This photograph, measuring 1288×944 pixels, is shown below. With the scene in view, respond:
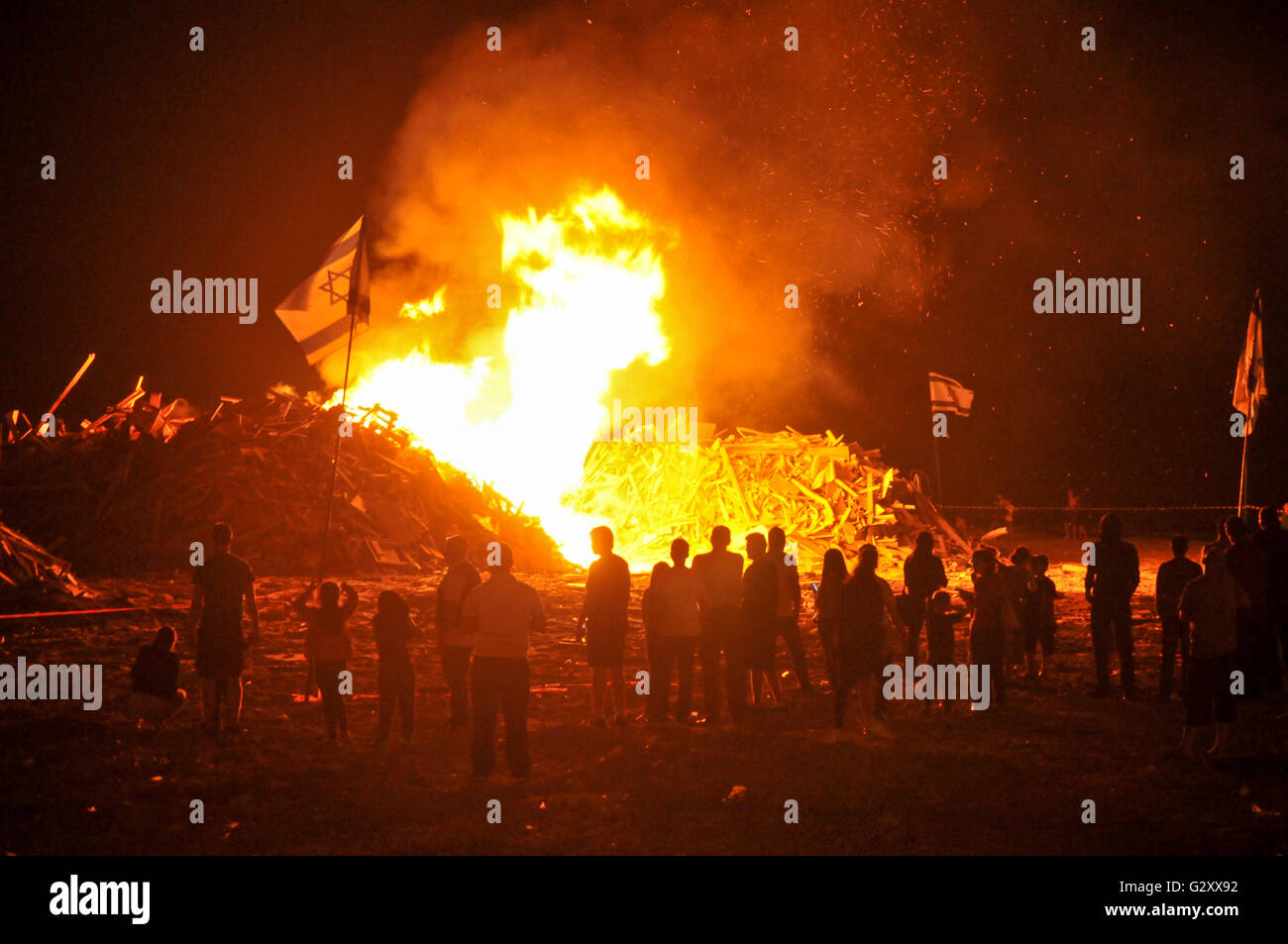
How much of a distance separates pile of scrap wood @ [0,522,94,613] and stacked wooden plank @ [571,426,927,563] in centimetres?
1160

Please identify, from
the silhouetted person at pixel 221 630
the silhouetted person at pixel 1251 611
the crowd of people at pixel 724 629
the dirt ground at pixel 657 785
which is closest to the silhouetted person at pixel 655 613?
the crowd of people at pixel 724 629

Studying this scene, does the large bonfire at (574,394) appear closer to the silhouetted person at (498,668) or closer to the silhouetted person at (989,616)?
the silhouetted person at (989,616)

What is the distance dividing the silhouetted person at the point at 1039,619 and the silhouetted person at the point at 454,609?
6.15m

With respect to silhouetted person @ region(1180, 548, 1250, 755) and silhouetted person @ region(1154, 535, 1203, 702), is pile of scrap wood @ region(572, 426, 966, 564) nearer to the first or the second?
silhouetted person @ region(1154, 535, 1203, 702)

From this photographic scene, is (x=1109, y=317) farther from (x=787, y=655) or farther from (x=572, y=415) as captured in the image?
(x=787, y=655)

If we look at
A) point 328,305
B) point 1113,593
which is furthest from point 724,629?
point 328,305

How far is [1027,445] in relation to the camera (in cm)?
3797

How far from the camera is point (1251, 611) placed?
955 centimetres

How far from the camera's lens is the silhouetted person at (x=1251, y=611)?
950 centimetres

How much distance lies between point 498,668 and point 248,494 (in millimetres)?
13378

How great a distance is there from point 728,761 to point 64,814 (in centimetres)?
495

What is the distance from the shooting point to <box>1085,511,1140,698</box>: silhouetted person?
9672 millimetres

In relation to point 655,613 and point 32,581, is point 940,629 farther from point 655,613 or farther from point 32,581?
point 32,581

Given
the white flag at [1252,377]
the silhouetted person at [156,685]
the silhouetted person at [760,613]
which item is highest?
the white flag at [1252,377]
